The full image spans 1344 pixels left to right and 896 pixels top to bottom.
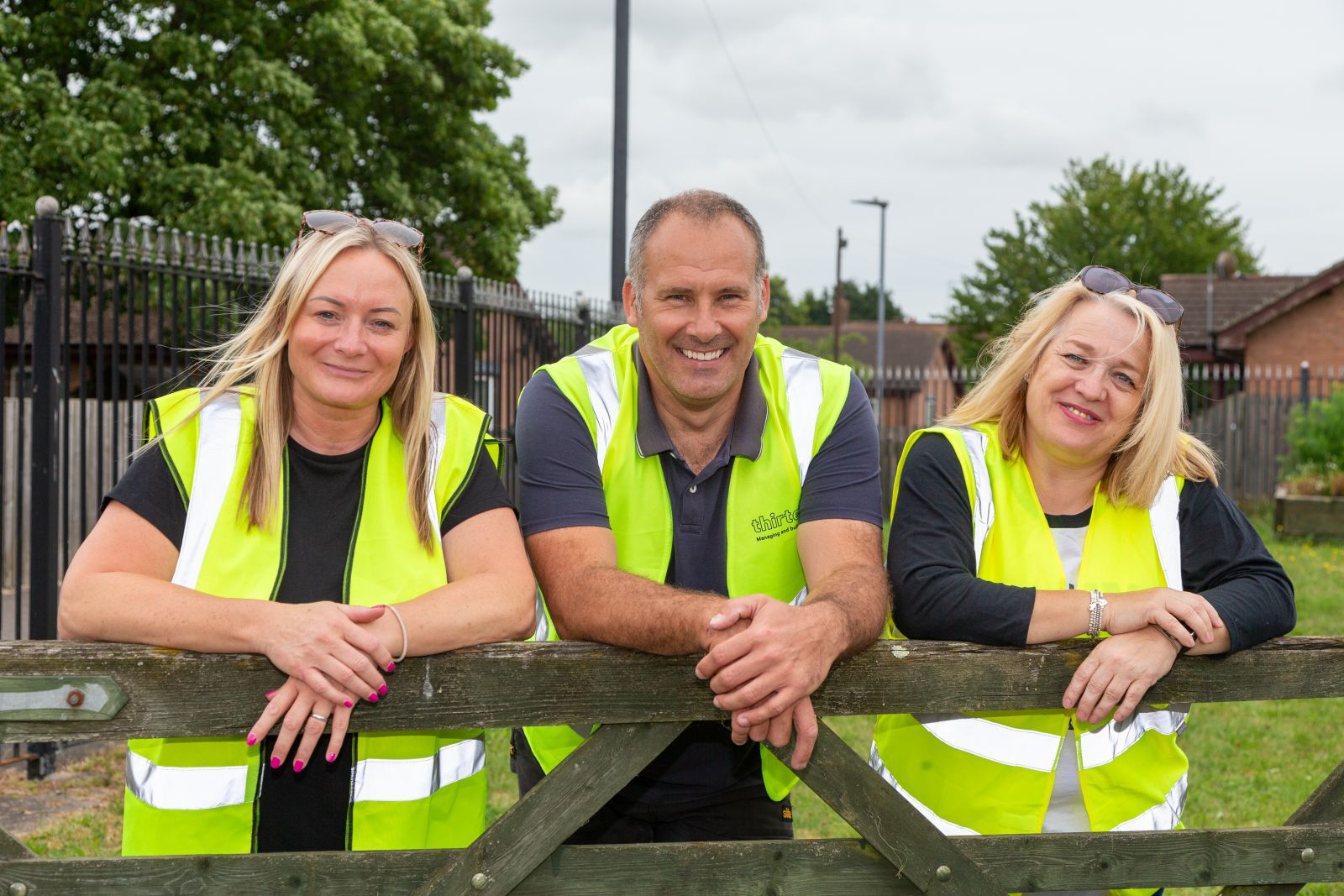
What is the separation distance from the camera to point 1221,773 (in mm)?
6332

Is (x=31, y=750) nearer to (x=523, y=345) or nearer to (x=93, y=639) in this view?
(x=93, y=639)

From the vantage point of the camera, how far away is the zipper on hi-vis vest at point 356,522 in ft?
7.82

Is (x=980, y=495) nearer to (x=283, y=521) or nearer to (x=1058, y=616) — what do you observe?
(x=1058, y=616)

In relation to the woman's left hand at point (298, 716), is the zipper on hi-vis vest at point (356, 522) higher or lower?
higher

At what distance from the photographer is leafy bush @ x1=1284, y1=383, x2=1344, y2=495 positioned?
15.1 m

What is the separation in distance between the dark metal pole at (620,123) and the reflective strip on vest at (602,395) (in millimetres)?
6648

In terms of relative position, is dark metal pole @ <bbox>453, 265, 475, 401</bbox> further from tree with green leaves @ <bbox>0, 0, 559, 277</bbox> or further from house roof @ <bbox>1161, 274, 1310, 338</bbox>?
house roof @ <bbox>1161, 274, 1310, 338</bbox>

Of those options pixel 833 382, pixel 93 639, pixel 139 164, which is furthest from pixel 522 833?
pixel 139 164

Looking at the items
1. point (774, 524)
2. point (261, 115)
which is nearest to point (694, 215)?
point (774, 524)

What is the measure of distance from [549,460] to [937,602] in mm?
860

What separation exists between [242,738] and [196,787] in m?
0.17

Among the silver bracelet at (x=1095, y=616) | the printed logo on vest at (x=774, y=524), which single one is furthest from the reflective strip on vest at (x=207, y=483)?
the silver bracelet at (x=1095, y=616)

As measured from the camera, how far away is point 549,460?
271 centimetres

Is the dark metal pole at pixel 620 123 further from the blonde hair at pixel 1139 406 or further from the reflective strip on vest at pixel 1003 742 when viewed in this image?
the reflective strip on vest at pixel 1003 742
